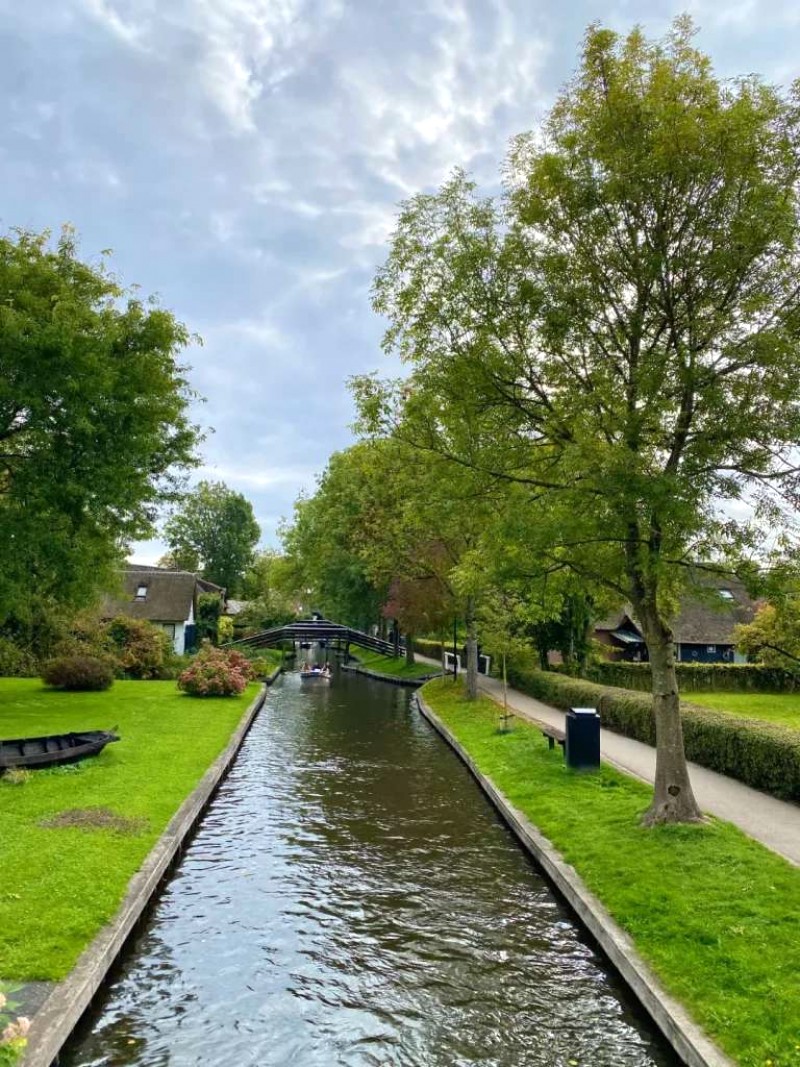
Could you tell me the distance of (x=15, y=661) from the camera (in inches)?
1323

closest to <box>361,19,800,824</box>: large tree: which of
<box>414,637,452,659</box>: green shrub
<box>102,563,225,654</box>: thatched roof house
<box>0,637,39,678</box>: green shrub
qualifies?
<box>0,637,39,678</box>: green shrub

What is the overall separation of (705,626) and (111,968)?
141 ft

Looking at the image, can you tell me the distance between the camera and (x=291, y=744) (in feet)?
74.4

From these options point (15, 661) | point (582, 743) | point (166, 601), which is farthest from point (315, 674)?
point (582, 743)

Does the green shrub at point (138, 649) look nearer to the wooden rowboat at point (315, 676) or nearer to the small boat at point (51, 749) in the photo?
the wooden rowboat at point (315, 676)

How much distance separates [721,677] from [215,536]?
225 ft

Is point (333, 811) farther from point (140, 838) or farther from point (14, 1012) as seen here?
point (14, 1012)

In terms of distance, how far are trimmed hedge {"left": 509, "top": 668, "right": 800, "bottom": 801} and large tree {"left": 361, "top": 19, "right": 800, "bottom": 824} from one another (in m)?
2.87

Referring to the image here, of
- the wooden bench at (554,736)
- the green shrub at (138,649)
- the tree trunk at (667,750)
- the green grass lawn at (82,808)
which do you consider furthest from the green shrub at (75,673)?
the tree trunk at (667,750)

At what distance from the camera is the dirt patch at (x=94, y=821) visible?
11.1 m

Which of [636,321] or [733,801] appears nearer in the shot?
[636,321]

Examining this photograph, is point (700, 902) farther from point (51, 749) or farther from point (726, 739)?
point (51, 749)

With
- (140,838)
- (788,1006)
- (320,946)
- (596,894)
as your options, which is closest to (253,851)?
(140,838)

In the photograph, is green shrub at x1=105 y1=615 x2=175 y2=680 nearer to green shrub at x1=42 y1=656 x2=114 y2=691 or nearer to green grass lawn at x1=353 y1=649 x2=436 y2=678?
green shrub at x1=42 y1=656 x2=114 y2=691
